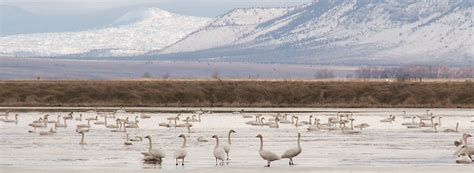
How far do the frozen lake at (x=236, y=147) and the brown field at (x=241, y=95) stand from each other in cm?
1916

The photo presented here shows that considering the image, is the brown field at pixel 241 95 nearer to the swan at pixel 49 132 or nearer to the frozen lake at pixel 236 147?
the frozen lake at pixel 236 147

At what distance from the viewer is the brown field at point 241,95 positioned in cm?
7200

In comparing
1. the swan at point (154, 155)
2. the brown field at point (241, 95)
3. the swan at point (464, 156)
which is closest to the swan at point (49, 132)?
the swan at point (154, 155)

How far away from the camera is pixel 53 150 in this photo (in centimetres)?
3466

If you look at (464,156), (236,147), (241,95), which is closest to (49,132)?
(236,147)

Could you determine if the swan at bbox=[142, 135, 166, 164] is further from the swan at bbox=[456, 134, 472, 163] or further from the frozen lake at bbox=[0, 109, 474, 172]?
the swan at bbox=[456, 134, 472, 163]

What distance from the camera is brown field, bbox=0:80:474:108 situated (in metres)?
72.0

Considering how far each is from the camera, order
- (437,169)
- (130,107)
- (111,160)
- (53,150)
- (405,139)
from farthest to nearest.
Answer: (130,107), (405,139), (53,150), (111,160), (437,169)

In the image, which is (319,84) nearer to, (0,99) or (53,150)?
(0,99)

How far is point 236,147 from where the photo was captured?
35.9 metres

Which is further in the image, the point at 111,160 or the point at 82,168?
the point at 111,160

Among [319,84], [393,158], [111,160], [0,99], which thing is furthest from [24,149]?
[319,84]

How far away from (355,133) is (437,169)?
50.5ft

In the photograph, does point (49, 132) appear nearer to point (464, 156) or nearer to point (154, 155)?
point (154, 155)
